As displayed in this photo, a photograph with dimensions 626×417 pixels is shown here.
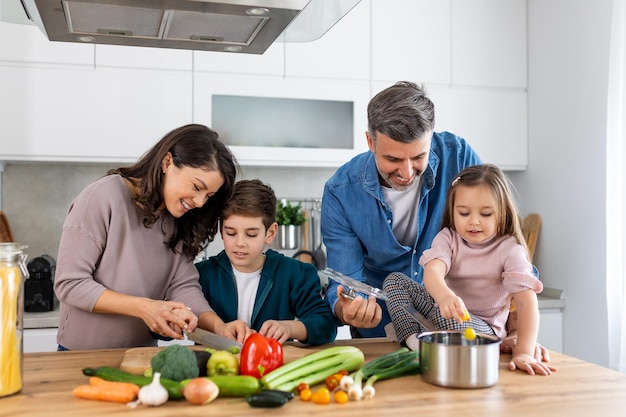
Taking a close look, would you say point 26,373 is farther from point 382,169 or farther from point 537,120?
point 537,120

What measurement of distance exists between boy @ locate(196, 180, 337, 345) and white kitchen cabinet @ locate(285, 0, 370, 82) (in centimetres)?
137

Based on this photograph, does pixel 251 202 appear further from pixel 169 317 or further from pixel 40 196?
pixel 40 196

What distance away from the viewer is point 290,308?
197cm

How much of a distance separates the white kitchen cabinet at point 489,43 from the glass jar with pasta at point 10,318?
2615 mm

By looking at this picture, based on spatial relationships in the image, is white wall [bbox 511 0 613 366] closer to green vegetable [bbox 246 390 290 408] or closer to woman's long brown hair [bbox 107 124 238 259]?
woman's long brown hair [bbox 107 124 238 259]

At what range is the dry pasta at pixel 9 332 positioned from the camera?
1.22 m

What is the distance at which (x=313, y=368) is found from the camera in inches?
52.4

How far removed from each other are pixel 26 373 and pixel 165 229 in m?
0.54

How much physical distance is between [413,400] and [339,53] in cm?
229

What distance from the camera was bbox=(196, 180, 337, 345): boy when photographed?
191 cm

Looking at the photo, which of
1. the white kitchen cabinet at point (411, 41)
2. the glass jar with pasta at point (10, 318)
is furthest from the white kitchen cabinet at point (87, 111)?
the glass jar with pasta at point (10, 318)

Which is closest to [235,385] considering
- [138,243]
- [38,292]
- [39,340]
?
[138,243]

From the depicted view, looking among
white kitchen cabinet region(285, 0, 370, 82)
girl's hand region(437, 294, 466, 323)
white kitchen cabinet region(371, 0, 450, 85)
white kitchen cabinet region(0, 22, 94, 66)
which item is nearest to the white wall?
white kitchen cabinet region(371, 0, 450, 85)

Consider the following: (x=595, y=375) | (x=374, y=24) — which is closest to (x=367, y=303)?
(x=595, y=375)
